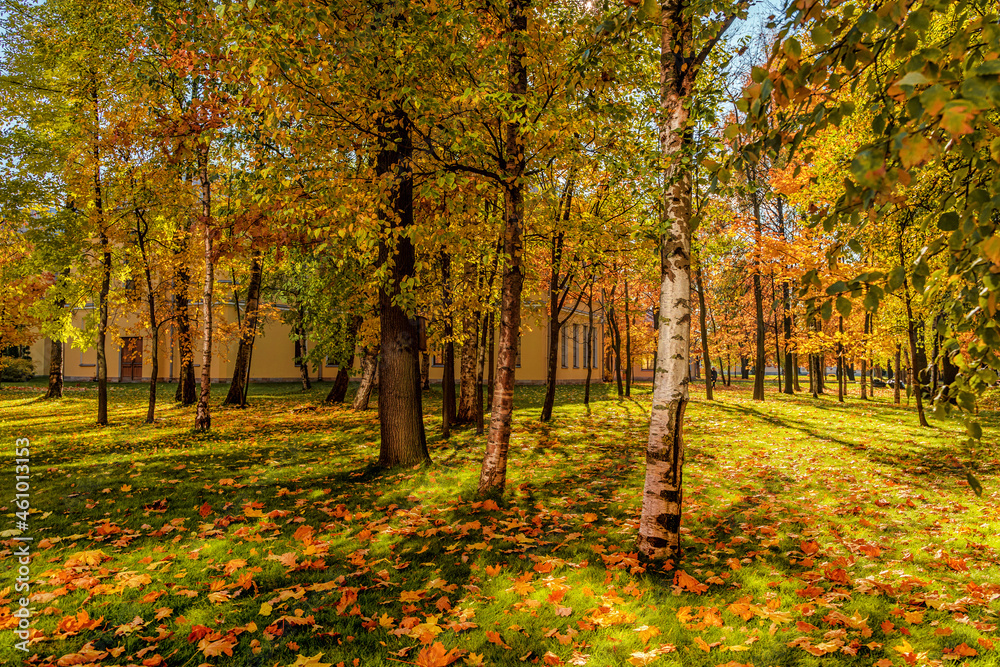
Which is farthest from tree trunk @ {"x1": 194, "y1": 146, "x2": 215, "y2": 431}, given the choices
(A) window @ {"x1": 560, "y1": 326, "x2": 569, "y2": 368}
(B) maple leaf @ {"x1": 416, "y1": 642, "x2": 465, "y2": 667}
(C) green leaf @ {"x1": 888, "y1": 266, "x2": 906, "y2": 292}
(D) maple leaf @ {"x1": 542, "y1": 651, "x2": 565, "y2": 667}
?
(A) window @ {"x1": 560, "y1": 326, "x2": 569, "y2": 368}

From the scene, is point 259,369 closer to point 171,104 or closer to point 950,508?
point 171,104

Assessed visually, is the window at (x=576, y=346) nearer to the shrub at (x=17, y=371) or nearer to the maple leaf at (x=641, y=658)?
the maple leaf at (x=641, y=658)

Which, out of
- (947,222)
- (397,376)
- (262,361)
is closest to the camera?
(947,222)

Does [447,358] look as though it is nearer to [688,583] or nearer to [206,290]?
[206,290]

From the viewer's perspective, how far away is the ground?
358cm

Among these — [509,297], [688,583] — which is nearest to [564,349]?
[509,297]

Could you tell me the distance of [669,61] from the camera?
195 inches

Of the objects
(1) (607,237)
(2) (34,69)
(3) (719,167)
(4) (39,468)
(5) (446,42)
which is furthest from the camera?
(2) (34,69)

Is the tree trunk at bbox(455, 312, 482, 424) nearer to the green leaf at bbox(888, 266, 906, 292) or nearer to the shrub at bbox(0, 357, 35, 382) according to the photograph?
the green leaf at bbox(888, 266, 906, 292)

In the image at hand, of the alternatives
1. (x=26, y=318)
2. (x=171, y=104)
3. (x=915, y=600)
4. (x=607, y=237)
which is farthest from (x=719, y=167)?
(x=26, y=318)

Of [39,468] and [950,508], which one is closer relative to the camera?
[950,508]

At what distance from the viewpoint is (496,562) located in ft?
16.5

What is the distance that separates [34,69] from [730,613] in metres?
19.3

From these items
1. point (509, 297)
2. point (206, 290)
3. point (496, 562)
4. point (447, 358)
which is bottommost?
point (496, 562)
